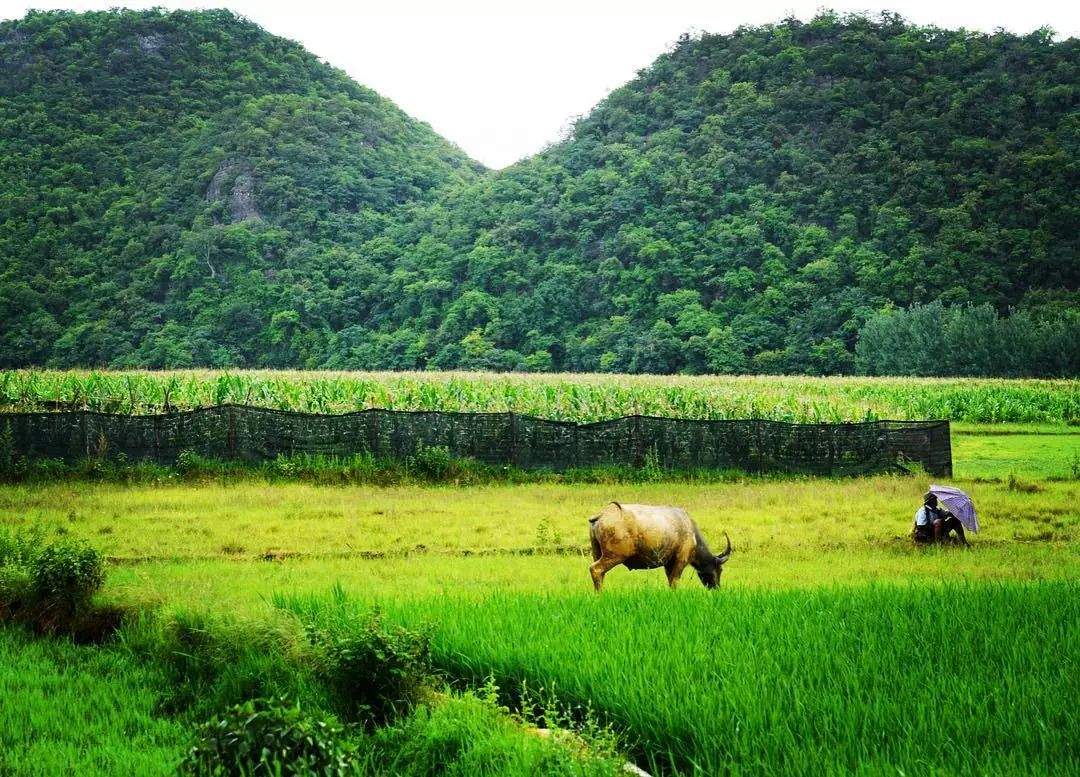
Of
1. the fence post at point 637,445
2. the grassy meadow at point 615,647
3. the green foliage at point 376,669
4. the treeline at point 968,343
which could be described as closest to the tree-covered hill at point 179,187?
the treeline at point 968,343

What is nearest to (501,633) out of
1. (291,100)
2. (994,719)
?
(994,719)

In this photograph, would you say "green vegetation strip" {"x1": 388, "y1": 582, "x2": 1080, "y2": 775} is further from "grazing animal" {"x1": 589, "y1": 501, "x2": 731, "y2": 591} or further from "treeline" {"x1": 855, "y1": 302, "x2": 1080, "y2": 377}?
"treeline" {"x1": 855, "y1": 302, "x2": 1080, "y2": 377}

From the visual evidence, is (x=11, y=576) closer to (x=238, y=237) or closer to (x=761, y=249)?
(x=761, y=249)

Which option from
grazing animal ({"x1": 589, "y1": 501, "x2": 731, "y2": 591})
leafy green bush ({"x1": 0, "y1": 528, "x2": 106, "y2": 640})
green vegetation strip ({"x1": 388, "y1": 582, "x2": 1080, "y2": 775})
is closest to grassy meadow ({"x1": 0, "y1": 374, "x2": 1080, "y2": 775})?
green vegetation strip ({"x1": 388, "y1": 582, "x2": 1080, "y2": 775})

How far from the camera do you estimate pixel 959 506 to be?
14.1m

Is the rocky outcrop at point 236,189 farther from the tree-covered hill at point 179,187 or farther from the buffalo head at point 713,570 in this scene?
the buffalo head at point 713,570

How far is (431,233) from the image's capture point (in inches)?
3100

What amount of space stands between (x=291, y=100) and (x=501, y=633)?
91641 millimetres

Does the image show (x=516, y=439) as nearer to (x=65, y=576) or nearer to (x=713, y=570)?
(x=713, y=570)

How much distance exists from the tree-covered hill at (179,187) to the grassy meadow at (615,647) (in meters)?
60.8

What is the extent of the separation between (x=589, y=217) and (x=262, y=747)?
229 ft

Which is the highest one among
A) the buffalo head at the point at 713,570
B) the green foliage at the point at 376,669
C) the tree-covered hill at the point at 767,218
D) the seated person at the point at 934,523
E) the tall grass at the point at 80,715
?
the tree-covered hill at the point at 767,218

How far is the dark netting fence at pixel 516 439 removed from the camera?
22.0 metres

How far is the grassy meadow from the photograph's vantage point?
5.14 metres
